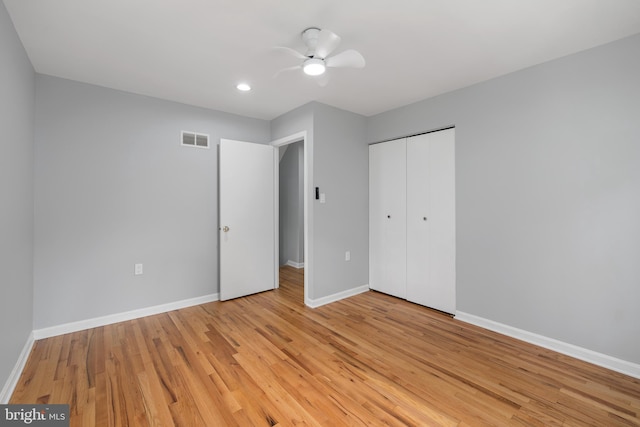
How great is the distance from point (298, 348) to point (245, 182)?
7.38ft

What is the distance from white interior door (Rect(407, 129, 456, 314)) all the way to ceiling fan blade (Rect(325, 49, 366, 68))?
1589mm

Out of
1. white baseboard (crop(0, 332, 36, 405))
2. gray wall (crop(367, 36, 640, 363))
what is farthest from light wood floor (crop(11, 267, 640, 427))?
gray wall (crop(367, 36, 640, 363))

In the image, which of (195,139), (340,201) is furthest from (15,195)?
(340,201)

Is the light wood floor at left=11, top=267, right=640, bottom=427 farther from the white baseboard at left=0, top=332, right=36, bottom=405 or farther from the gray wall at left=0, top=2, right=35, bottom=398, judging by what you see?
the gray wall at left=0, top=2, right=35, bottom=398

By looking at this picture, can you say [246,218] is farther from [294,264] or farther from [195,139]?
[294,264]

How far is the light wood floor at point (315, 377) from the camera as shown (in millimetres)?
1676

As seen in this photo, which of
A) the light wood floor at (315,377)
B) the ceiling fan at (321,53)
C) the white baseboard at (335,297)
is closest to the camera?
the light wood floor at (315,377)

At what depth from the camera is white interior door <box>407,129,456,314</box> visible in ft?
10.4

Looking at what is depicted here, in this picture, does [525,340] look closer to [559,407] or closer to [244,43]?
[559,407]

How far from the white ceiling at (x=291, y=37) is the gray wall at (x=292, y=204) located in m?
2.52

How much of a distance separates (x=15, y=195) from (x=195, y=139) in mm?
1794

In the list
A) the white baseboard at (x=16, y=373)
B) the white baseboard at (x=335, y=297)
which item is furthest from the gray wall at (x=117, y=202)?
the white baseboard at (x=335, y=297)

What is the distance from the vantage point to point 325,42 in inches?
75.8

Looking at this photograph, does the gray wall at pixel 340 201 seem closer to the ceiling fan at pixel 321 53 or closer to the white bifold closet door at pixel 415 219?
the white bifold closet door at pixel 415 219
